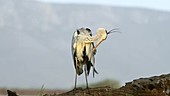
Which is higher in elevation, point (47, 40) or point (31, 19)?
point (31, 19)

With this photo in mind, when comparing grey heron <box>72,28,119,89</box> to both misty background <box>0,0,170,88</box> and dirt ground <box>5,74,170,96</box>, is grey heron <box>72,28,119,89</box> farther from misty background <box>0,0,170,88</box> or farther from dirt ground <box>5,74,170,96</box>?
misty background <box>0,0,170,88</box>

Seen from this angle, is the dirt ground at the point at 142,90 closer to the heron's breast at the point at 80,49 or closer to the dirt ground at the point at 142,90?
the dirt ground at the point at 142,90

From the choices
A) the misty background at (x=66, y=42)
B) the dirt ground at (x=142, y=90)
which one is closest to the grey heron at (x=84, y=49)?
the dirt ground at (x=142, y=90)

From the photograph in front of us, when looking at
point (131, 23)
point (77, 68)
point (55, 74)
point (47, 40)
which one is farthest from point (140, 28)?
point (77, 68)

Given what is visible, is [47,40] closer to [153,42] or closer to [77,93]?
[153,42]

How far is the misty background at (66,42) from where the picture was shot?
4894 centimetres

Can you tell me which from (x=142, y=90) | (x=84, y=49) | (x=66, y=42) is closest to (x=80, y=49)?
(x=84, y=49)

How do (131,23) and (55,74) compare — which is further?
(131,23)

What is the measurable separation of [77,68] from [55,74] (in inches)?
1689

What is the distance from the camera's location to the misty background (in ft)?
161

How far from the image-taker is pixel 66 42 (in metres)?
54.2

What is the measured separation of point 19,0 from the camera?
64625 mm

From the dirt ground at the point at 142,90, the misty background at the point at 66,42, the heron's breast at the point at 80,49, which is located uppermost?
the misty background at the point at 66,42

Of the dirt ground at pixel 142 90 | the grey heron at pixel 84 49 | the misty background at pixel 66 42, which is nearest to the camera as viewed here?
the dirt ground at pixel 142 90
